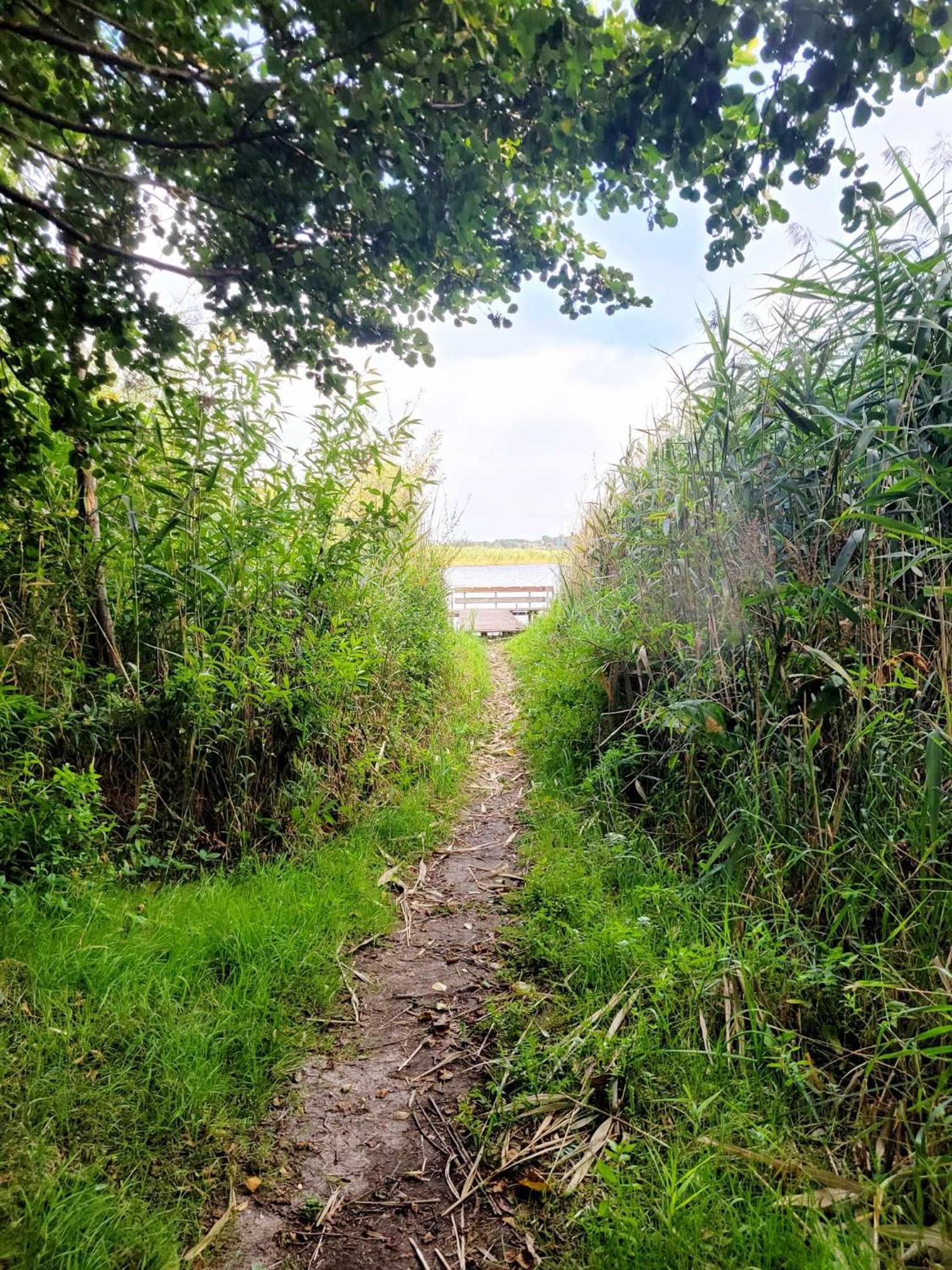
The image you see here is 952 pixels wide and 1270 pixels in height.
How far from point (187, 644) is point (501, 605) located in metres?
12.0

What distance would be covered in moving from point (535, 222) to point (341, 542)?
5.52ft

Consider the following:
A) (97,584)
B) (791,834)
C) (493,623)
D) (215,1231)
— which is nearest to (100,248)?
(97,584)

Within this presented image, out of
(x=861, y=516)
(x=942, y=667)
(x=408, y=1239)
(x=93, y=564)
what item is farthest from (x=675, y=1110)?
(x=93, y=564)

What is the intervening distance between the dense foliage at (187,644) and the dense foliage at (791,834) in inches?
54.2

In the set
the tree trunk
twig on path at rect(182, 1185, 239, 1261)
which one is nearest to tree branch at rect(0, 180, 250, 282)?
the tree trunk

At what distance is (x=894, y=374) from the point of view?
6.97 ft

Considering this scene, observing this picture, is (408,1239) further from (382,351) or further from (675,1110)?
(382,351)

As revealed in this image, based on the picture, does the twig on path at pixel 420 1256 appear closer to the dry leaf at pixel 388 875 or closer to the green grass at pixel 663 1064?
the green grass at pixel 663 1064

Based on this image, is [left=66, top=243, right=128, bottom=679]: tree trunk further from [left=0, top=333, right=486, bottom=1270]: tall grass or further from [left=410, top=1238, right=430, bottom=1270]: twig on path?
[left=410, top=1238, right=430, bottom=1270]: twig on path

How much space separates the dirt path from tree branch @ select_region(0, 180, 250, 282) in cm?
234

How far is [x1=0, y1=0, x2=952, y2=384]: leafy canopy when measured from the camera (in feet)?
3.87

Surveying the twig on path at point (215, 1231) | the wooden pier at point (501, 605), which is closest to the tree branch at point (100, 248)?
the twig on path at point (215, 1231)

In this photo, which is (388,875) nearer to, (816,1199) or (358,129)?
(816,1199)

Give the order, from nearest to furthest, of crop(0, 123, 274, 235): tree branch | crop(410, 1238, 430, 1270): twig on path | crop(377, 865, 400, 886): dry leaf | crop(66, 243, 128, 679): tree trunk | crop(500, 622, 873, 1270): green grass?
crop(500, 622, 873, 1270): green grass
crop(410, 1238, 430, 1270): twig on path
crop(0, 123, 274, 235): tree branch
crop(66, 243, 128, 679): tree trunk
crop(377, 865, 400, 886): dry leaf
